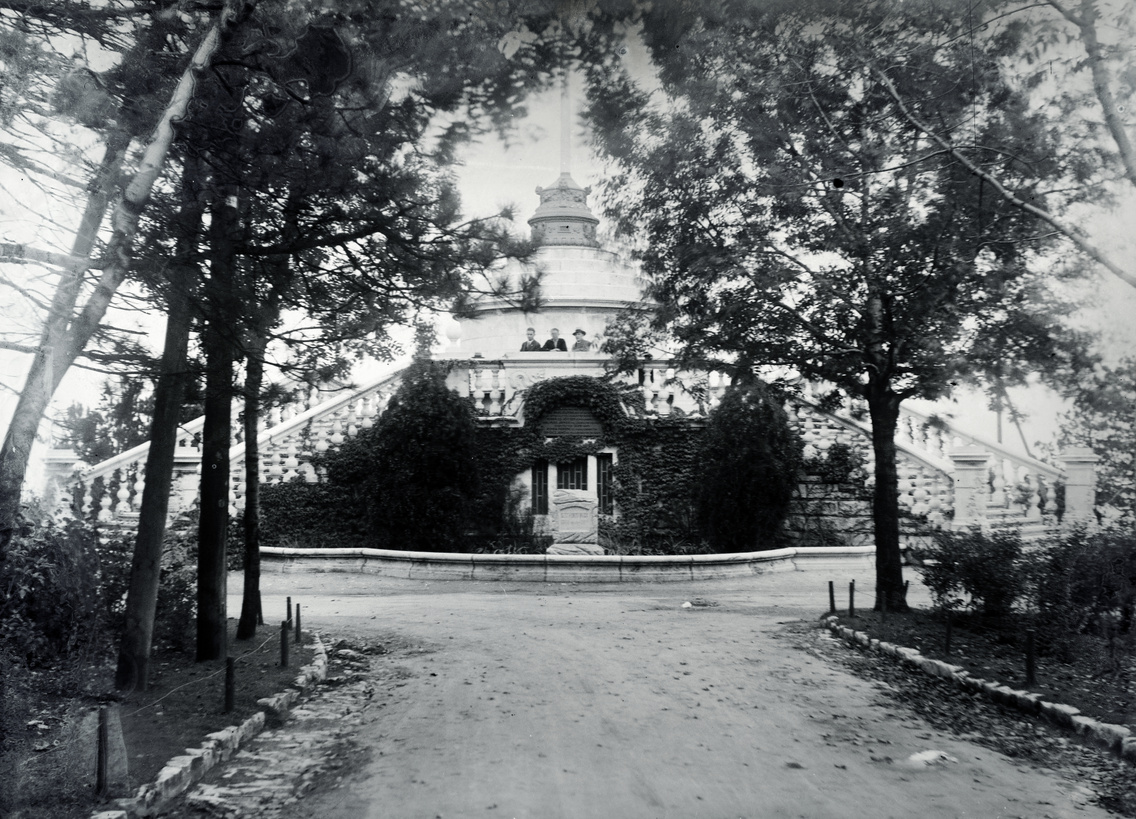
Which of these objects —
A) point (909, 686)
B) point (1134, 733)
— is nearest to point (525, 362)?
point (909, 686)

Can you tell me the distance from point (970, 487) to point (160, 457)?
15.4 m

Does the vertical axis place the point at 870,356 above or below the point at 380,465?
above

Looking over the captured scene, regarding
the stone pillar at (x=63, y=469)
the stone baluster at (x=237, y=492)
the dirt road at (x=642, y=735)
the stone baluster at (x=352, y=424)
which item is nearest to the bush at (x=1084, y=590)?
the dirt road at (x=642, y=735)

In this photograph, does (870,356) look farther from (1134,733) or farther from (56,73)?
(56,73)

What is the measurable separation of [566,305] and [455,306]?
19.9 metres

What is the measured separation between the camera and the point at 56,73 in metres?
6.71

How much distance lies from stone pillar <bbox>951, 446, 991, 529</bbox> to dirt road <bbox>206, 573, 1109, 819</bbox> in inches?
293

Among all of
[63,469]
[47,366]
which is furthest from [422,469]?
[47,366]

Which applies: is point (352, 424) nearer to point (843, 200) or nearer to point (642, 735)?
point (843, 200)

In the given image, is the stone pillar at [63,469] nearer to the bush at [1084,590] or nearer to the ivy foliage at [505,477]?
the ivy foliage at [505,477]

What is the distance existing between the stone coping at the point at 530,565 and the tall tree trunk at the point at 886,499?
450 cm

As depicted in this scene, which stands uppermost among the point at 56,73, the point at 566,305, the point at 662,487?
the point at 566,305

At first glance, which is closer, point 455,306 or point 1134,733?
point 1134,733

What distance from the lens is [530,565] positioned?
16219 mm
